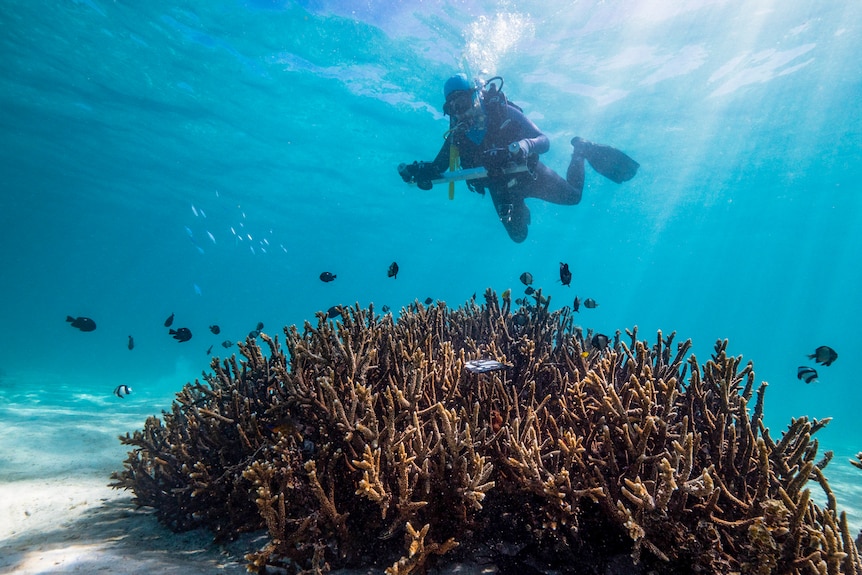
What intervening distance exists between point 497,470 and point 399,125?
2439 cm

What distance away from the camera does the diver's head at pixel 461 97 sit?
30.6 ft

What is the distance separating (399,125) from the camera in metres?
24.3

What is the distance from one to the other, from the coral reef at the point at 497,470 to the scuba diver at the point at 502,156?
6.19 metres

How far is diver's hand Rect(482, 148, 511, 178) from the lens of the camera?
8.71m

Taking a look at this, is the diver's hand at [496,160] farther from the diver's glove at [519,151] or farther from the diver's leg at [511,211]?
the diver's leg at [511,211]

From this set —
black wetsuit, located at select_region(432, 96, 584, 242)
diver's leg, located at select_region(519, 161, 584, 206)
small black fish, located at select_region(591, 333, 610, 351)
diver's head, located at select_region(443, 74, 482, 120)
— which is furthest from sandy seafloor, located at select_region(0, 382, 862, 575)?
diver's head, located at select_region(443, 74, 482, 120)

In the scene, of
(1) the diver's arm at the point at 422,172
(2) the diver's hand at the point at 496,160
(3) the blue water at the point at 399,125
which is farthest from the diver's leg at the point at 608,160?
(1) the diver's arm at the point at 422,172

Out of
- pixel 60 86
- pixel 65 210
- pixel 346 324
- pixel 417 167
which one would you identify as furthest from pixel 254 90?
pixel 65 210

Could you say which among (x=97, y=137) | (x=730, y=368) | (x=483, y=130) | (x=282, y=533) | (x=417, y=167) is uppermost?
(x=97, y=137)

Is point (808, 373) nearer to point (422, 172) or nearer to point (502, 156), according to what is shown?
point (502, 156)

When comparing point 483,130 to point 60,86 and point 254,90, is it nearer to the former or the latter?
point 254,90

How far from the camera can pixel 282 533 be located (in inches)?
96.0

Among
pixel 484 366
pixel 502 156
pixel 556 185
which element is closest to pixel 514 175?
pixel 502 156

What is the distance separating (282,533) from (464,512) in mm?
1129
